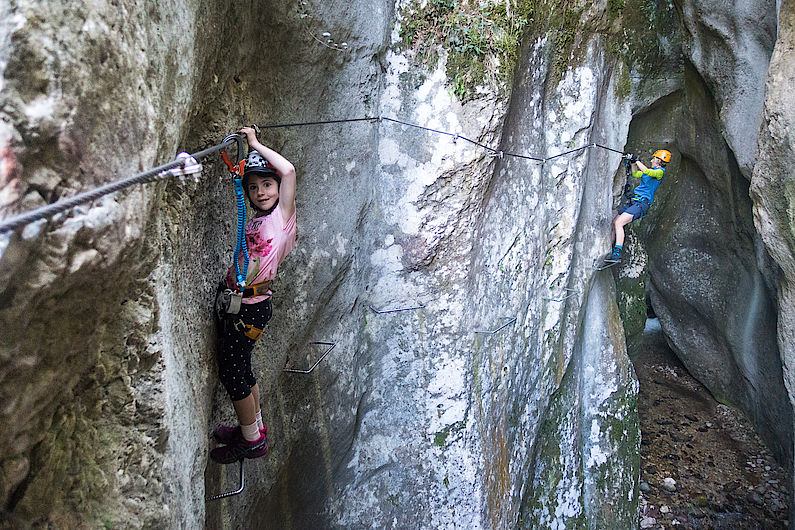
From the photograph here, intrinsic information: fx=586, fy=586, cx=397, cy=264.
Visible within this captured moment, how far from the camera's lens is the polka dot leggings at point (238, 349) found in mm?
2736

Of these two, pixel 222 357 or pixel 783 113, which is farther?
pixel 783 113

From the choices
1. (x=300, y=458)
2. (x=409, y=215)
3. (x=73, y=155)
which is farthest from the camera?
(x=409, y=215)

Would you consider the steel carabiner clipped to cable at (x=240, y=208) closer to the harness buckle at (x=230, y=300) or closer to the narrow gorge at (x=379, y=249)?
the harness buckle at (x=230, y=300)

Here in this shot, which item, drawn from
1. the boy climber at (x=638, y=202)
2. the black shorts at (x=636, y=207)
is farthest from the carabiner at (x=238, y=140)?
the black shorts at (x=636, y=207)

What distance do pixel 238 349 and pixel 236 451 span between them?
525mm

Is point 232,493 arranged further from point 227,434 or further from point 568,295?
point 568,295

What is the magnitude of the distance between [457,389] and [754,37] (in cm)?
530

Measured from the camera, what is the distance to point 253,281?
2.71 metres

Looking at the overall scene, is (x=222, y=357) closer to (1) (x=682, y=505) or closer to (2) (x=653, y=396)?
(1) (x=682, y=505)

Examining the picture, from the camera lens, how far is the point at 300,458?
3.77 m

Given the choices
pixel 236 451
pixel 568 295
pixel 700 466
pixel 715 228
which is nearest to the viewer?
pixel 236 451

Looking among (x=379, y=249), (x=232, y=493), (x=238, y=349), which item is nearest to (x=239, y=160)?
(x=238, y=349)

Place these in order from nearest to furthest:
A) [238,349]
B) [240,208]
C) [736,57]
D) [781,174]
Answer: [240,208] → [238,349] → [781,174] → [736,57]

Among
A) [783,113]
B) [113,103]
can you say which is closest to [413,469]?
[113,103]
